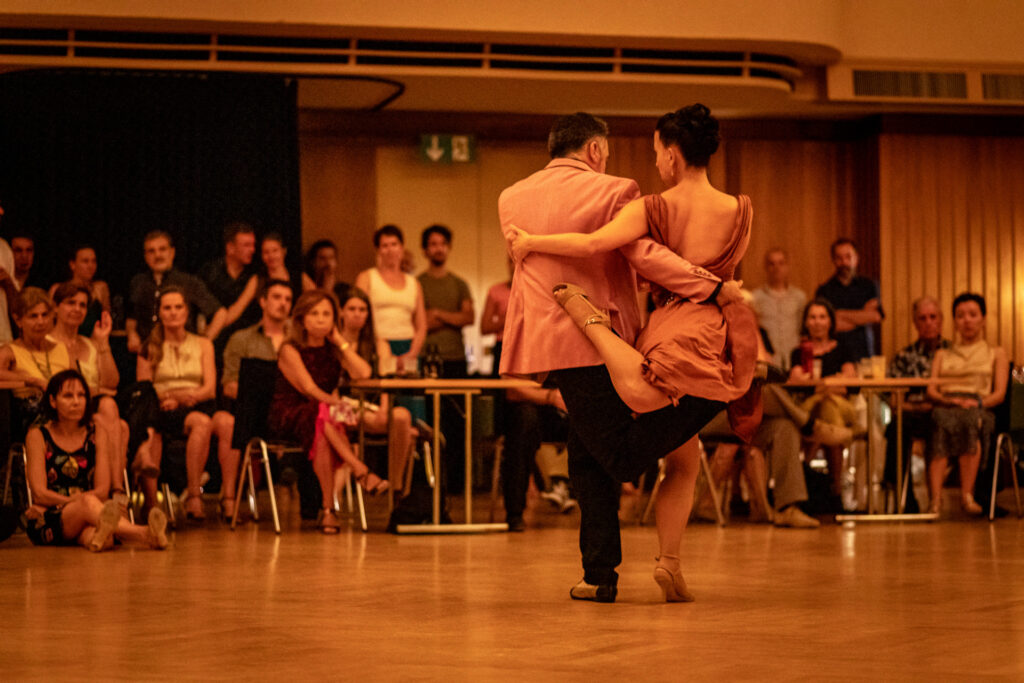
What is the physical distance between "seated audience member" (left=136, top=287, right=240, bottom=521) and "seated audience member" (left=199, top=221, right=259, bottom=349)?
1051mm

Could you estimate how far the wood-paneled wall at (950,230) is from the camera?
10.4m

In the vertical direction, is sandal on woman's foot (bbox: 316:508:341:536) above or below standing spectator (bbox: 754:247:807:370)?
below

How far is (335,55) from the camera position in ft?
28.2

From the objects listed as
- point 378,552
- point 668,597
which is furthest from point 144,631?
point 378,552

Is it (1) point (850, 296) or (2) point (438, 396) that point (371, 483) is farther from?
(1) point (850, 296)

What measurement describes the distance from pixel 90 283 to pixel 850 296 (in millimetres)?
4905

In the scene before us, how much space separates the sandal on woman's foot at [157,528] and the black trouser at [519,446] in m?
1.66

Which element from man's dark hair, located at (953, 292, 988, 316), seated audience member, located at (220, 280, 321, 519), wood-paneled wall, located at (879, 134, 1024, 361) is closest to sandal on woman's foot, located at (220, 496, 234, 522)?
seated audience member, located at (220, 280, 321, 519)

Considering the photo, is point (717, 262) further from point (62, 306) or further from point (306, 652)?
point (62, 306)

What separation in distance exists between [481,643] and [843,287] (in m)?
6.70

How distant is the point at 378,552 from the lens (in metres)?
5.47

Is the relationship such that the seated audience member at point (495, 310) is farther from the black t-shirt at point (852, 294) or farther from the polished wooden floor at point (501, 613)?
the polished wooden floor at point (501, 613)

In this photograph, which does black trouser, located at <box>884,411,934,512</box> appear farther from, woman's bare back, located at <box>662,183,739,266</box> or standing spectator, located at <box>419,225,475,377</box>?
woman's bare back, located at <box>662,183,739,266</box>

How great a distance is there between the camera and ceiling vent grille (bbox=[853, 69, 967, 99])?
9.66 m
